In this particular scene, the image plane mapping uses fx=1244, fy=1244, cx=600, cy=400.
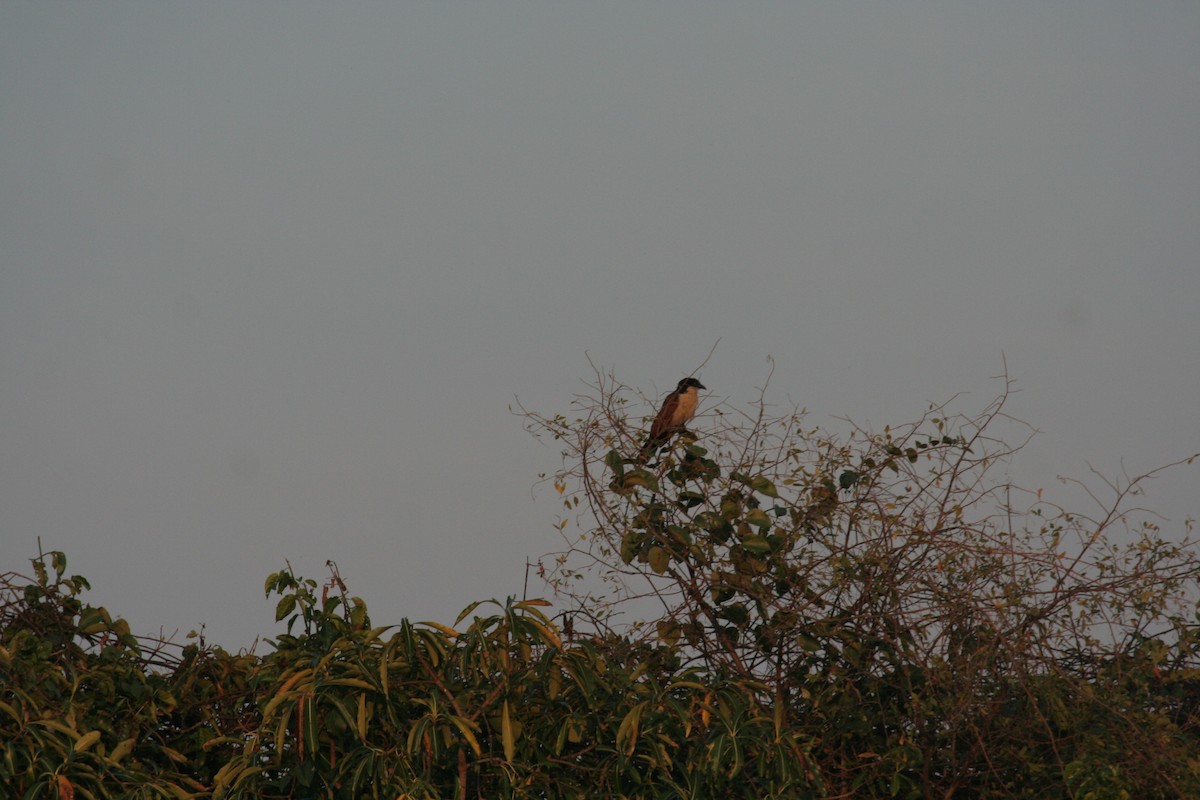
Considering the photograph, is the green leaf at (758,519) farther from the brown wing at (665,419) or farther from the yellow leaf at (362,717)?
the yellow leaf at (362,717)

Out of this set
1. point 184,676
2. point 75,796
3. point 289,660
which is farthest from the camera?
point 184,676

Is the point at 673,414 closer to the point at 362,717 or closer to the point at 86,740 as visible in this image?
the point at 362,717

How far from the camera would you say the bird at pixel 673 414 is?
5238 millimetres

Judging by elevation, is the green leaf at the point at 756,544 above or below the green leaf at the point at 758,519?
below

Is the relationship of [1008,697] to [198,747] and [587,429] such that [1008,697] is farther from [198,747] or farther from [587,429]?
[198,747]

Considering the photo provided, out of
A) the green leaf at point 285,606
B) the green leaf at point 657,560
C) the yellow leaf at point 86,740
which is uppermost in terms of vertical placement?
the green leaf at point 657,560

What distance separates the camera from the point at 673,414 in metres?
5.68

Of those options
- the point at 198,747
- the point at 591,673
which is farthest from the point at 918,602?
the point at 198,747

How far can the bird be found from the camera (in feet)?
17.2

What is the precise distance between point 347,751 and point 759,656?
170 centimetres

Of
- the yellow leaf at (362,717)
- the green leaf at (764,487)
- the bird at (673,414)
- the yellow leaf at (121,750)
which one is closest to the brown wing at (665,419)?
the bird at (673,414)

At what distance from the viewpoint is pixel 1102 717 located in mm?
4797

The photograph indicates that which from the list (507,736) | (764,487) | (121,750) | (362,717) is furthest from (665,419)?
(121,750)

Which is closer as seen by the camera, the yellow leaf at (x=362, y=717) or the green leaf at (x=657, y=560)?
the yellow leaf at (x=362, y=717)
